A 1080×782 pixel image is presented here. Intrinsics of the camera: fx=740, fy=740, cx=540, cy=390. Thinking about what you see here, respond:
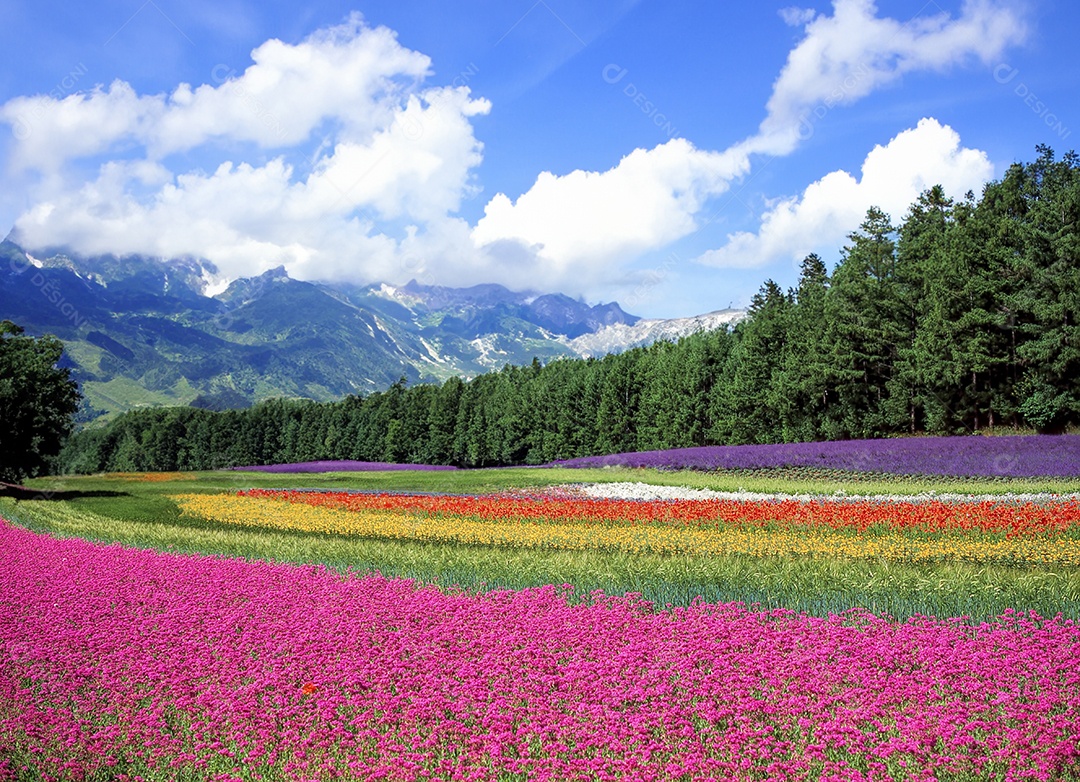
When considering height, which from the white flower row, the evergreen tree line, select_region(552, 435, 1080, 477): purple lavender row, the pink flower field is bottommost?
the pink flower field

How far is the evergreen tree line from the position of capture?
43438 millimetres

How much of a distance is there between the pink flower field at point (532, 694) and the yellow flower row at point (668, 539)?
535 cm

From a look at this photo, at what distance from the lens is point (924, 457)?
113ft

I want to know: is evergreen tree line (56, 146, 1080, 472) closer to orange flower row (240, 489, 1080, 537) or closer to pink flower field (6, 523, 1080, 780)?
orange flower row (240, 489, 1080, 537)

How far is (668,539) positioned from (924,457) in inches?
916

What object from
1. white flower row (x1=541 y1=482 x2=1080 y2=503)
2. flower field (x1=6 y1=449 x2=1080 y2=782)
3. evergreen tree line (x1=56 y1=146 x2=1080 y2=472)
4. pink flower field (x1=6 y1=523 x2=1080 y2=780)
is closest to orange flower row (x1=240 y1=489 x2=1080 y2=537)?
flower field (x1=6 y1=449 x2=1080 y2=782)

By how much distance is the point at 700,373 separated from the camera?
66438 mm

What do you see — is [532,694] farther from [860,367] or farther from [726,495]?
[860,367]

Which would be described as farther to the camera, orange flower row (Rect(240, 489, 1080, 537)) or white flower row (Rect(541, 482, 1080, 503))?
white flower row (Rect(541, 482, 1080, 503))

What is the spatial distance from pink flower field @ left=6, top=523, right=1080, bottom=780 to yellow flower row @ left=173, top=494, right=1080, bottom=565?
17.6 feet

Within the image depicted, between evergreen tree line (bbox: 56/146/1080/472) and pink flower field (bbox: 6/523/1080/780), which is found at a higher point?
evergreen tree line (bbox: 56/146/1080/472)

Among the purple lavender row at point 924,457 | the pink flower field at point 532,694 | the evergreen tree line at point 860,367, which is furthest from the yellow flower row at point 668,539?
the evergreen tree line at point 860,367

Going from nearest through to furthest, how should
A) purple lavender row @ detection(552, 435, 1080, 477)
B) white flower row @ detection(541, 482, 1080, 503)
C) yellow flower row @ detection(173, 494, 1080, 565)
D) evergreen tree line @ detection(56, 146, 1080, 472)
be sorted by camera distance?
yellow flower row @ detection(173, 494, 1080, 565)
white flower row @ detection(541, 482, 1080, 503)
purple lavender row @ detection(552, 435, 1080, 477)
evergreen tree line @ detection(56, 146, 1080, 472)

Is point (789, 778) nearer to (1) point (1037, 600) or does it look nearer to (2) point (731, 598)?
(2) point (731, 598)
